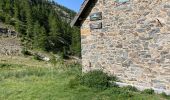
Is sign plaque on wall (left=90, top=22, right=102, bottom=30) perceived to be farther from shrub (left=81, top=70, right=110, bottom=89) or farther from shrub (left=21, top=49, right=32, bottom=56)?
shrub (left=21, top=49, right=32, bottom=56)

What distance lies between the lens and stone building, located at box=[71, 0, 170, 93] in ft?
48.0

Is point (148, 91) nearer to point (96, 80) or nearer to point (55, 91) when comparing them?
point (96, 80)

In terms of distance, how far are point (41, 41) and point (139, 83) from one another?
61.5 m

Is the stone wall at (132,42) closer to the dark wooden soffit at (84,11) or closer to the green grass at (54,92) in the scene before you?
the dark wooden soffit at (84,11)

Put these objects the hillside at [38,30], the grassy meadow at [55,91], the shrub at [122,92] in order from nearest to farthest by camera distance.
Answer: the shrub at [122,92] < the grassy meadow at [55,91] < the hillside at [38,30]

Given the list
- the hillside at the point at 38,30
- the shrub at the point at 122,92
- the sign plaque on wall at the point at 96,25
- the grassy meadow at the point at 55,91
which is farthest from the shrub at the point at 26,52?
the shrub at the point at 122,92

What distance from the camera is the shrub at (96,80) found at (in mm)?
15672

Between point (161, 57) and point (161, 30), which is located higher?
point (161, 30)

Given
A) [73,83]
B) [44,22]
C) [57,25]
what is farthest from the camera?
[44,22]

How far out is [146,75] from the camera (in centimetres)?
1533

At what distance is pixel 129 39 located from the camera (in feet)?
52.4

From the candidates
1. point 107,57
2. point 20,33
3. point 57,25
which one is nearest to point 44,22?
point 57,25

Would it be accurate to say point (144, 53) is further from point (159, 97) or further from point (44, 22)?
point (44, 22)

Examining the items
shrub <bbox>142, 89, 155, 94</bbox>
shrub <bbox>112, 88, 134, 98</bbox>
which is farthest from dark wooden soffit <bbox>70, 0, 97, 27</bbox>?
shrub <bbox>142, 89, 155, 94</bbox>
